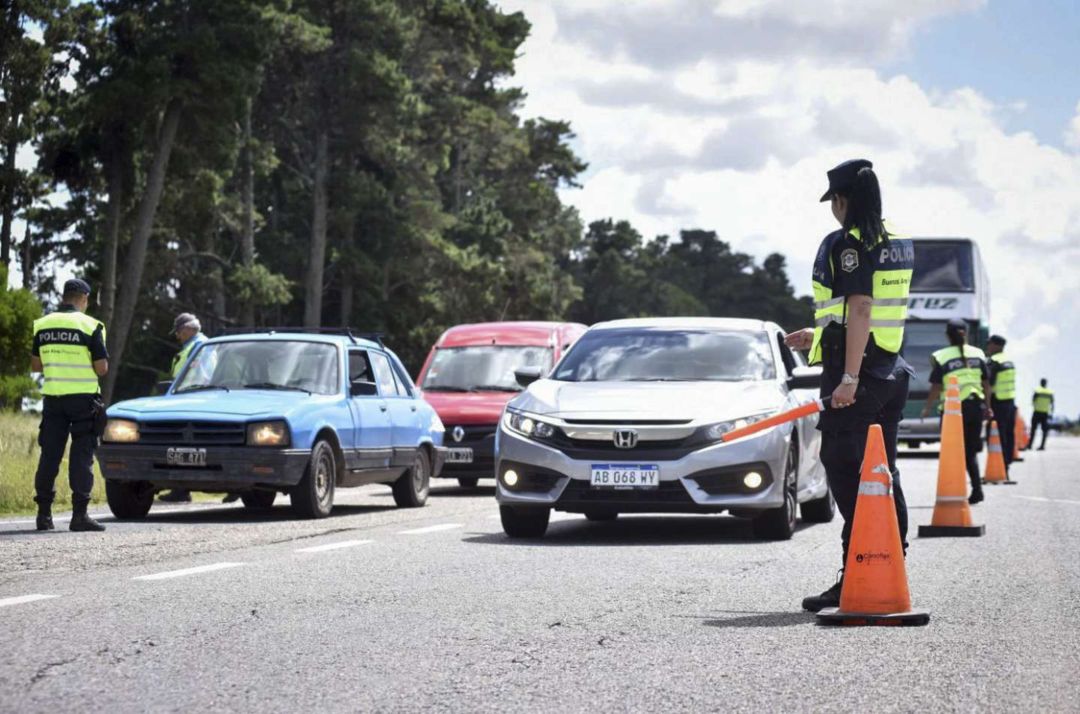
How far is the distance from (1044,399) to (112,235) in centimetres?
2374

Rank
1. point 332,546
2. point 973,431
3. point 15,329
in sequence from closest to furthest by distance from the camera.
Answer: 1. point 332,546
2. point 973,431
3. point 15,329

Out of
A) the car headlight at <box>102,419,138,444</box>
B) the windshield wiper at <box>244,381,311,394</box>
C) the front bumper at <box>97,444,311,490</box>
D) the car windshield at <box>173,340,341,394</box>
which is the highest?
the car windshield at <box>173,340,341,394</box>

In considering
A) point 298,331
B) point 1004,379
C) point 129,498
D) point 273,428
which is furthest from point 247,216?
point 273,428

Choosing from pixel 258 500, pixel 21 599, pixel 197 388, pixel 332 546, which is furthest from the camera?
pixel 258 500

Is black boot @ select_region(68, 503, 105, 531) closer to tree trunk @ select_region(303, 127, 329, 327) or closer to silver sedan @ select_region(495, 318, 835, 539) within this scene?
silver sedan @ select_region(495, 318, 835, 539)

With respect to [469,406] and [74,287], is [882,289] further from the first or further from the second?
[469,406]

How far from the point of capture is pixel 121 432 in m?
14.6

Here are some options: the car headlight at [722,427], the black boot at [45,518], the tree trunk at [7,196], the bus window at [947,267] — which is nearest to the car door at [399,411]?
the black boot at [45,518]

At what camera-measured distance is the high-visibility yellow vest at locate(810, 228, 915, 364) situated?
841 cm

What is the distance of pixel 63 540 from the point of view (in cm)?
1217

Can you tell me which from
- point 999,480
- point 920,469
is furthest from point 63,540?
point 920,469

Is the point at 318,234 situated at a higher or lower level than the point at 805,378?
higher

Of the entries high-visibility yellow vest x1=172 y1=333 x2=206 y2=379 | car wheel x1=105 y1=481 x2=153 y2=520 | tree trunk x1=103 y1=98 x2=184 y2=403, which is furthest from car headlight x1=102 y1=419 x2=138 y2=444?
tree trunk x1=103 y1=98 x2=184 y2=403

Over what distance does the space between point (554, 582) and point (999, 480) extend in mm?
14979
